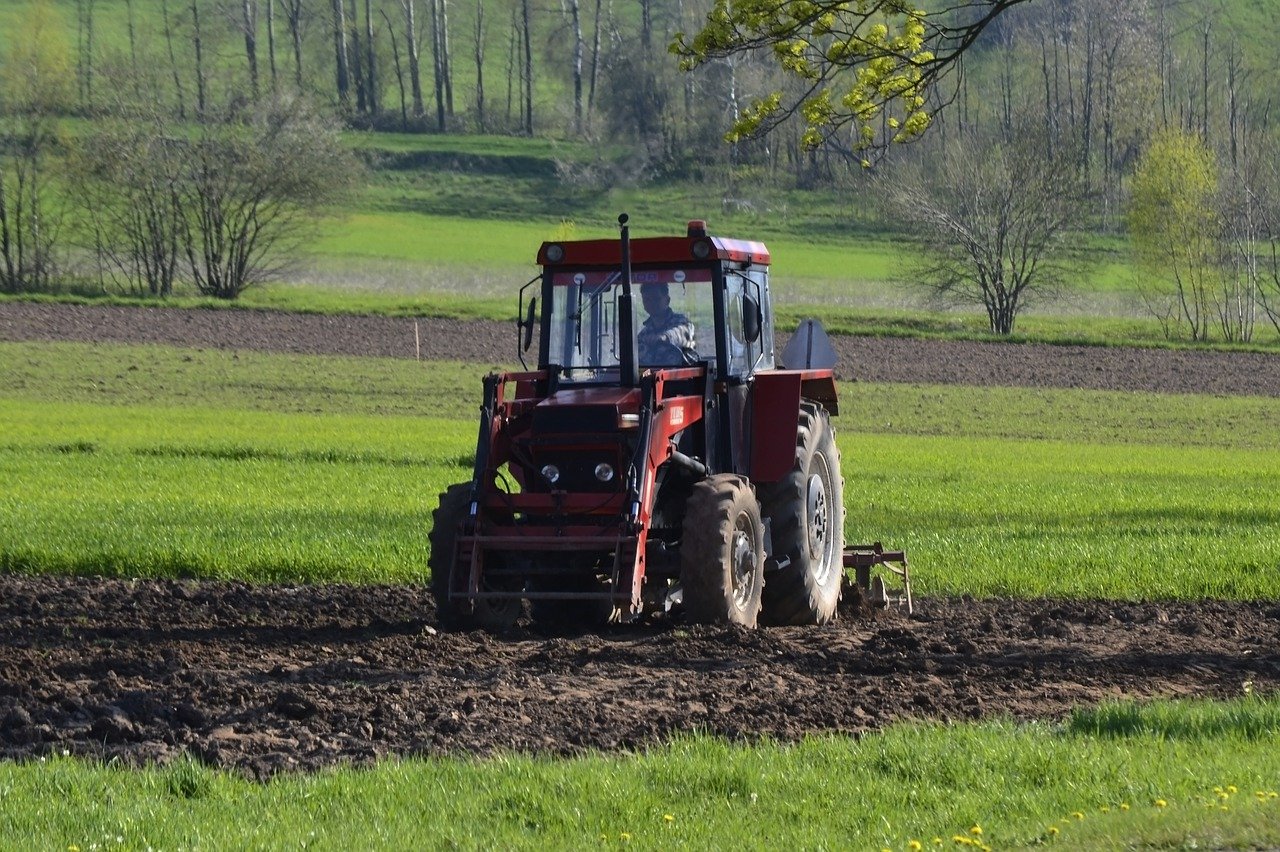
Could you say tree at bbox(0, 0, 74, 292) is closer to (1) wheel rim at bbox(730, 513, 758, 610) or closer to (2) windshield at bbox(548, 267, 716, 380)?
(2) windshield at bbox(548, 267, 716, 380)

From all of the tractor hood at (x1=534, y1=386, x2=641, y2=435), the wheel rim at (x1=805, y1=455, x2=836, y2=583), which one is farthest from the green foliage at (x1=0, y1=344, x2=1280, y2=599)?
the tractor hood at (x1=534, y1=386, x2=641, y2=435)

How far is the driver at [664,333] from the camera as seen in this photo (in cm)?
1083

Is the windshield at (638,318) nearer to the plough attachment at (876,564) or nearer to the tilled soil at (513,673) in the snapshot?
the tilled soil at (513,673)

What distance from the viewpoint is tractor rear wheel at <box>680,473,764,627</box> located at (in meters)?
9.70

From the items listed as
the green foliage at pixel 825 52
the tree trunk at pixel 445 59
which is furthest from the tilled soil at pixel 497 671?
the tree trunk at pixel 445 59

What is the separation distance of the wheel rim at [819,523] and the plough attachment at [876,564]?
0.99 ft

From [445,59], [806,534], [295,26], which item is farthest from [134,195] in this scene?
[445,59]

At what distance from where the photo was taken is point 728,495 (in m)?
9.91

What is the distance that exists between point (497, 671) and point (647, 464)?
71.1 inches

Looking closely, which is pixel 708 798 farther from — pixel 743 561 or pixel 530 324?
pixel 530 324

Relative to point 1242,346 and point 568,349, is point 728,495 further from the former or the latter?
point 1242,346

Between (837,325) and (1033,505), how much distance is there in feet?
100

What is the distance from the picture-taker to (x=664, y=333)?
10.8 meters

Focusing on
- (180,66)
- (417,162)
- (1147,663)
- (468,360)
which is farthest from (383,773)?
(180,66)
